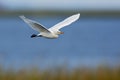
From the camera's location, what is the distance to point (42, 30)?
8.89ft

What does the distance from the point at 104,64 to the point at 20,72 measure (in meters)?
0.87

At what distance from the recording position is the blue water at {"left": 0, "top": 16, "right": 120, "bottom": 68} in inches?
253

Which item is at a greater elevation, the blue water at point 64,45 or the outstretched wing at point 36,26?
the blue water at point 64,45

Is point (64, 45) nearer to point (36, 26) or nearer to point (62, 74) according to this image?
point (62, 74)

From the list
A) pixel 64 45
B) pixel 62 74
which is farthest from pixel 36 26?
pixel 64 45

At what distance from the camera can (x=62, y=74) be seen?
18.4 ft

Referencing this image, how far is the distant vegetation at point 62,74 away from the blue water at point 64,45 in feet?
0.29

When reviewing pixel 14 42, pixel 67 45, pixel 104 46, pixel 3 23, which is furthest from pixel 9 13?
pixel 104 46

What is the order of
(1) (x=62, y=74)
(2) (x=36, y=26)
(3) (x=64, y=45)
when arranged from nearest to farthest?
(2) (x=36, y=26)
(1) (x=62, y=74)
(3) (x=64, y=45)

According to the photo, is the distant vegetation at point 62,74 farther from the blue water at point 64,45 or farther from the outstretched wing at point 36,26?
the outstretched wing at point 36,26

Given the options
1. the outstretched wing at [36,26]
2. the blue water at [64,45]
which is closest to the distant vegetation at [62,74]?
the blue water at [64,45]

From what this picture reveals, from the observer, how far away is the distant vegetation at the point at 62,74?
5.48 m

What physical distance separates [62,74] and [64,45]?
7.50 m

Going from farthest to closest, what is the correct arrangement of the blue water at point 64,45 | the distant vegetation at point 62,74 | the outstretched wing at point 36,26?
the blue water at point 64,45, the distant vegetation at point 62,74, the outstretched wing at point 36,26
